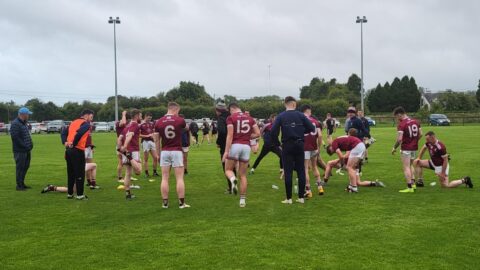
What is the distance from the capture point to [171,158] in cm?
902

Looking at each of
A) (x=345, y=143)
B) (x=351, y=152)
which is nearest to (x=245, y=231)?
(x=351, y=152)

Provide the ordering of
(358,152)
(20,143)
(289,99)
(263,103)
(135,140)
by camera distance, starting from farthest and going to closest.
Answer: (263,103) < (20,143) < (135,140) < (358,152) < (289,99)

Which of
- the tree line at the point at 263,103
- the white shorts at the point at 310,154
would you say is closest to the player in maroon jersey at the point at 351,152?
the white shorts at the point at 310,154

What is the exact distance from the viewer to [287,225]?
7602 mm

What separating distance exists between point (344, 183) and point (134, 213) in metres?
6.19

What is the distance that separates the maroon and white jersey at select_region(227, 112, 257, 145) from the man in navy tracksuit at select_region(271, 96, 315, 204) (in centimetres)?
56

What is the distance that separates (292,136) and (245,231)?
278cm

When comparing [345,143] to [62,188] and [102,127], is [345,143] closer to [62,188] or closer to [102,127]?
[62,188]

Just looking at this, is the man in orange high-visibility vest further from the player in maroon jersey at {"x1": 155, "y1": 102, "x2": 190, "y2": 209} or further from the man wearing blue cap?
the man wearing blue cap

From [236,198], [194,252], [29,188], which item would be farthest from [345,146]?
[29,188]

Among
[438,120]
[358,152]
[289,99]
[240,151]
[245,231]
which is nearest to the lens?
[245,231]

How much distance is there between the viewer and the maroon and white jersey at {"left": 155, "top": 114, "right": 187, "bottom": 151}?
8.91 meters

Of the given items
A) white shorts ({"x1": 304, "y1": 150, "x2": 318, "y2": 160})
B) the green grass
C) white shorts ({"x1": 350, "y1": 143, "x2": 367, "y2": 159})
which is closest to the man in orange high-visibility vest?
the green grass

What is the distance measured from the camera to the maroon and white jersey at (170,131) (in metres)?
8.91
